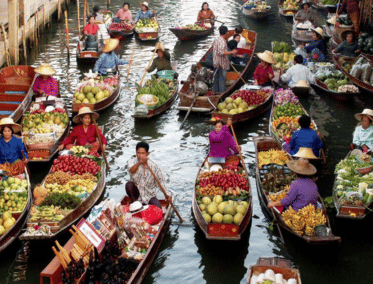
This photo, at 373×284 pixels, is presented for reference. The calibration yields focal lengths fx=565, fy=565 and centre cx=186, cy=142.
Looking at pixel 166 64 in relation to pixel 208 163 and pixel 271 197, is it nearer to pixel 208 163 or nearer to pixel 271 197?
pixel 208 163

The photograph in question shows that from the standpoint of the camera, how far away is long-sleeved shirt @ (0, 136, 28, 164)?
1034 cm

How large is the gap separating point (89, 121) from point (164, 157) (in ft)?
6.76

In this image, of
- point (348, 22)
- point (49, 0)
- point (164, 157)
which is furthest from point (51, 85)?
point (49, 0)

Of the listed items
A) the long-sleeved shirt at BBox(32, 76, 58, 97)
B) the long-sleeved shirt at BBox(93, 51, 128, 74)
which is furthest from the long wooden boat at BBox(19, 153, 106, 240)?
the long-sleeved shirt at BBox(93, 51, 128, 74)

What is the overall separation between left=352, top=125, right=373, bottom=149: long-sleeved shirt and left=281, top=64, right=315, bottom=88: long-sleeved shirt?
405cm

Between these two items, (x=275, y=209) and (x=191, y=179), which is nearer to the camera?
(x=275, y=209)

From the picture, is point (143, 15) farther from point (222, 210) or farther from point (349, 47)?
point (222, 210)

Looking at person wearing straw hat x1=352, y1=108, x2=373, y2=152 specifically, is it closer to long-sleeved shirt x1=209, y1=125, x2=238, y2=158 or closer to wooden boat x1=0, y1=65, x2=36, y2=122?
long-sleeved shirt x1=209, y1=125, x2=238, y2=158

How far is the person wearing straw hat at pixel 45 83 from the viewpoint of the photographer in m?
13.8

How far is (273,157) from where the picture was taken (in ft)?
35.9

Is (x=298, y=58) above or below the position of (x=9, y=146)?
above

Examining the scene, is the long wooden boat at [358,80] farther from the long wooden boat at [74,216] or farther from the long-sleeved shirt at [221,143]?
the long wooden boat at [74,216]

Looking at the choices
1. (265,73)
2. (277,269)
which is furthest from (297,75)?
(277,269)

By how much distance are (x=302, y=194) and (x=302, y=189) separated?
0.08 meters
